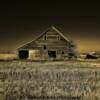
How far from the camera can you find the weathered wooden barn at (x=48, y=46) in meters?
38.1

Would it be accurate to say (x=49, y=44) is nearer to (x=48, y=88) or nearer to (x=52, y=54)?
(x=52, y=54)

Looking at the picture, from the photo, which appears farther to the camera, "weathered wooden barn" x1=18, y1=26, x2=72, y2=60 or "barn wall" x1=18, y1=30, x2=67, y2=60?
"barn wall" x1=18, y1=30, x2=67, y2=60

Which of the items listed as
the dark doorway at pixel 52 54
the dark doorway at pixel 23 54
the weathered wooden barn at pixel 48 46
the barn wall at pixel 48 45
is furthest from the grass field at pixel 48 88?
the dark doorway at pixel 52 54

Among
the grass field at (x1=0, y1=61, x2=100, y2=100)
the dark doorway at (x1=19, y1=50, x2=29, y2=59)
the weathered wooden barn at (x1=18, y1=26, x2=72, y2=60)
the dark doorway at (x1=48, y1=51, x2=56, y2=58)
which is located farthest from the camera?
the dark doorway at (x1=48, y1=51, x2=56, y2=58)

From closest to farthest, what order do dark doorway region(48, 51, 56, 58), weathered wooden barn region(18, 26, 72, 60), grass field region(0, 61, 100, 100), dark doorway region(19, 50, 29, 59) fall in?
grass field region(0, 61, 100, 100)
dark doorway region(19, 50, 29, 59)
weathered wooden barn region(18, 26, 72, 60)
dark doorway region(48, 51, 56, 58)

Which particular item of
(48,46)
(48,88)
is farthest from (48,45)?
(48,88)

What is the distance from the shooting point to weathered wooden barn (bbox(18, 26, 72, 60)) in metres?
38.1

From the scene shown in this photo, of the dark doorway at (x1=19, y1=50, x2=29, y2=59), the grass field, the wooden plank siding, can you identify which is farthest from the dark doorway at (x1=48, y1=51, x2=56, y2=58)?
the grass field

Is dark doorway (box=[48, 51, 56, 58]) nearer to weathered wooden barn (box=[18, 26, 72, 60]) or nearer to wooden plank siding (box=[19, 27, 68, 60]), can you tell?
weathered wooden barn (box=[18, 26, 72, 60])

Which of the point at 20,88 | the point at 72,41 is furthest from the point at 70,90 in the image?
the point at 72,41

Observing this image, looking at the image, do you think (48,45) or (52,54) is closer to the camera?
(48,45)

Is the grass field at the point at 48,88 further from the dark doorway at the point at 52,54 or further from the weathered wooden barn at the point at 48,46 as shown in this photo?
the dark doorway at the point at 52,54

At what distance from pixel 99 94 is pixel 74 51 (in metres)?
26.2

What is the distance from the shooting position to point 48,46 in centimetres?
3881
